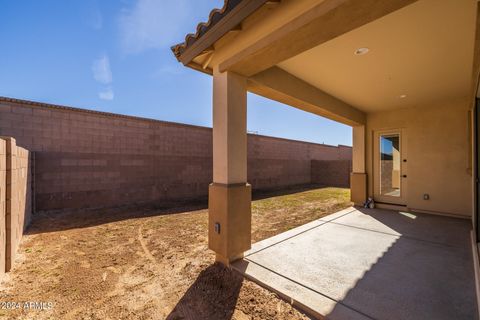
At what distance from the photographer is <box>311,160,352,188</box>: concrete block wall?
496 inches

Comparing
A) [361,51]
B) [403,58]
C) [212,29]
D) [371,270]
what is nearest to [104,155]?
[212,29]

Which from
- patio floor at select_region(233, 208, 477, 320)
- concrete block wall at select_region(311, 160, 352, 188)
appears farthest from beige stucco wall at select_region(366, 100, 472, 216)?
concrete block wall at select_region(311, 160, 352, 188)

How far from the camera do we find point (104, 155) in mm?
6297

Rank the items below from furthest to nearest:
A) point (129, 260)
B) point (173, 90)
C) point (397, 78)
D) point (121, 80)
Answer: point (173, 90) → point (121, 80) → point (397, 78) → point (129, 260)

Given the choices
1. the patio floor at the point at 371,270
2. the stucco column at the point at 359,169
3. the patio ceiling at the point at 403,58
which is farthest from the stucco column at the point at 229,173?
the stucco column at the point at 359,169

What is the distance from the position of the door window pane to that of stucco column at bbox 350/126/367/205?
18.0 inches

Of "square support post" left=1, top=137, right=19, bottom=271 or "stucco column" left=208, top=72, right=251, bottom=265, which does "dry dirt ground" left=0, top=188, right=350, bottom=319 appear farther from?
"stucco column" left=208, top=72, right=251, bottom=265

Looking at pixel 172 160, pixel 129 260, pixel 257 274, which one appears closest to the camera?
pixel 257 274

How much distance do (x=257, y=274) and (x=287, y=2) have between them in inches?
109

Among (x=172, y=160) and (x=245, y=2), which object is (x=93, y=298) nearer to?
(x=245, y=2)

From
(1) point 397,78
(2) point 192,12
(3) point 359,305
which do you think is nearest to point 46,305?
(3) point 359,305

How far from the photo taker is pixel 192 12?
12.2 ft

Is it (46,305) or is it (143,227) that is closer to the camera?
(46,305)

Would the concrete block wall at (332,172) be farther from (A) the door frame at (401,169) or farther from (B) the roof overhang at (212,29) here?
(B) the roof overhang at (212,29)
